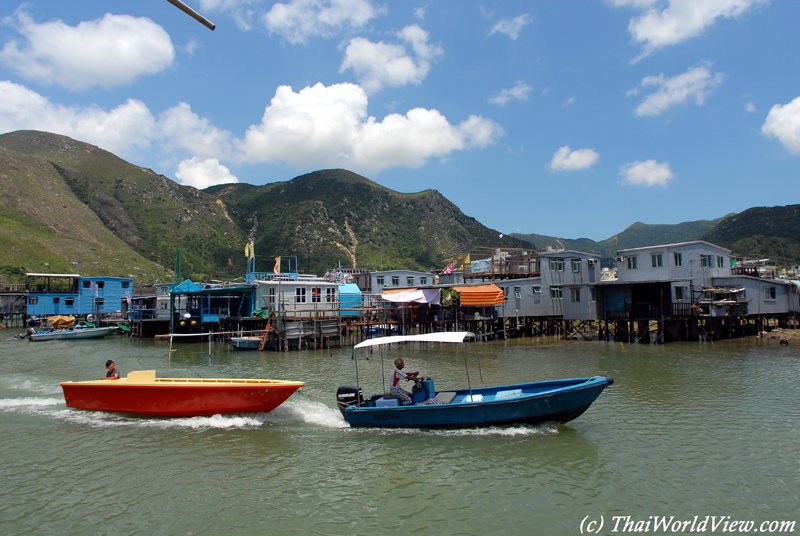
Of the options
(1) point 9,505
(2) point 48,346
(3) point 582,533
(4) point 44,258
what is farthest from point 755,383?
(4) point 44,258

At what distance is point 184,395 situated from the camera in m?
16.2

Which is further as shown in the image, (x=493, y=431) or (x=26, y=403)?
(x=26, y=403)

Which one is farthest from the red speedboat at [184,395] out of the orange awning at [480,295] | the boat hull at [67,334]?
the boat hull at [67,334]

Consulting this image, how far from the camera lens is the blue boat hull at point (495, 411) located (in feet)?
45.1

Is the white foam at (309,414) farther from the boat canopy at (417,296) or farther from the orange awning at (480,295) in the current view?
the orange awning at (480,295)

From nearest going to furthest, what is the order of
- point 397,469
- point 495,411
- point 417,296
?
point 397,469
point 495,411
point 417,296

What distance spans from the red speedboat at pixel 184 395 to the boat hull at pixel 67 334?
38389 mm

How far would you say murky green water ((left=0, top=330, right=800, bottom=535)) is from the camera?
9.28 meters

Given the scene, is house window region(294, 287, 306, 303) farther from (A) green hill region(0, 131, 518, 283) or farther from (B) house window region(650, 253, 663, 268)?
(A) green hill region(0, 131, 518, 283)

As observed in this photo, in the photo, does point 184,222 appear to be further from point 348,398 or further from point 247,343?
point 348,398

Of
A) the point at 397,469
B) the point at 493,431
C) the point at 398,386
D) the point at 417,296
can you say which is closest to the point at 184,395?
the point at 398,386

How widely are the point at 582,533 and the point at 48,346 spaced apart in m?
49.4

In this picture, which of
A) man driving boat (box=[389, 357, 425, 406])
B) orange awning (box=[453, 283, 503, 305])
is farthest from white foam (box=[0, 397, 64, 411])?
orange awning (box=[453, 283, 503, 305])

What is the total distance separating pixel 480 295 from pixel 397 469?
29.8 metres
